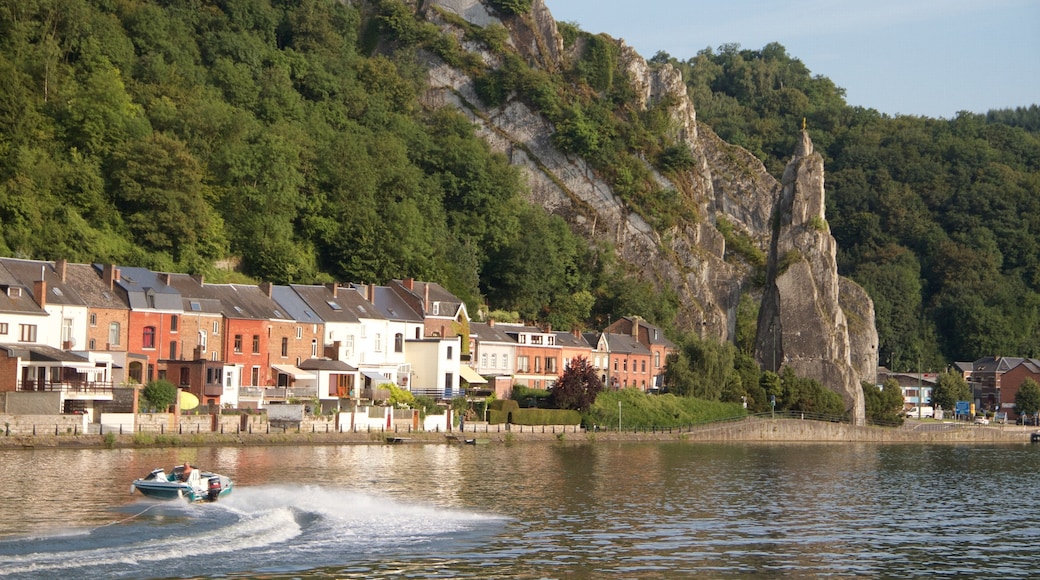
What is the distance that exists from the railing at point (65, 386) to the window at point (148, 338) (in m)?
9.40

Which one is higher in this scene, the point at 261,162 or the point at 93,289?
the point at 261,162

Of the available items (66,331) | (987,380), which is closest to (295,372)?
(66,331)

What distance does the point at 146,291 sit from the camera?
77250 mm

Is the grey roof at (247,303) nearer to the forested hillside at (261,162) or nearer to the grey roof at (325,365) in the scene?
the grey roof at (325,365)

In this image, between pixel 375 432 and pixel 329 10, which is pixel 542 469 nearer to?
pixel 375 432

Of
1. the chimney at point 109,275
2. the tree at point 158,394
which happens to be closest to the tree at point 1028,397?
the chimney at point 109,275

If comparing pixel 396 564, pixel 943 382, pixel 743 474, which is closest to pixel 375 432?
pixel 743 474

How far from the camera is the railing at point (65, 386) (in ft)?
213

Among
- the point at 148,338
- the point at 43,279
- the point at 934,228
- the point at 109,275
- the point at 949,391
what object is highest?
the point at 934,228

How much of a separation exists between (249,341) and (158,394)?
14678 mm

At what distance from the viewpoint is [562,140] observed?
13038 centimetres

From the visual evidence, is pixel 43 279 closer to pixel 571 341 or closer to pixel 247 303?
pixel 247 303

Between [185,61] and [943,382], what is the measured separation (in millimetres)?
94527

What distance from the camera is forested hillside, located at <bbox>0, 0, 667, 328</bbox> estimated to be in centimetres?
8931
